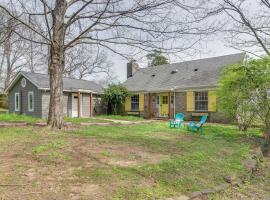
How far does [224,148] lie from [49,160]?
17.5 feet

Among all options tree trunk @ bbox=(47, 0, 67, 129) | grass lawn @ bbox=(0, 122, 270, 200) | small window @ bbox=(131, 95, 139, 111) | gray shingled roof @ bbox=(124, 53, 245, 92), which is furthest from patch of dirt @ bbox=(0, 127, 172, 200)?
small window @ bbox=(131, 95, 139, 111)

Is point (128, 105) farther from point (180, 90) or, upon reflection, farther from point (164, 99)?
point (180, 90)

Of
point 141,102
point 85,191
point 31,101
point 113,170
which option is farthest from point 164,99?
point 85,191

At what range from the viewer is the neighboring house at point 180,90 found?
18.5 metres

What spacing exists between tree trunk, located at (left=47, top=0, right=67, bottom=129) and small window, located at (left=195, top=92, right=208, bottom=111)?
1152 cm

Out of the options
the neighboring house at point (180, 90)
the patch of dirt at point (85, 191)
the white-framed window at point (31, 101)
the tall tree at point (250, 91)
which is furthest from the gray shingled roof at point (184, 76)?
the patch of dirt at point (85, 191)

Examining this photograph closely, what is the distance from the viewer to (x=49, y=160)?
5.08 m

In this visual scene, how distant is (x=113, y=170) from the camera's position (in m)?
4.73

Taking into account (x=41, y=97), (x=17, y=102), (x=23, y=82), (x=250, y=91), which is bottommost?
(x=17, y=102)

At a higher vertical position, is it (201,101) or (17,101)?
(17,101)

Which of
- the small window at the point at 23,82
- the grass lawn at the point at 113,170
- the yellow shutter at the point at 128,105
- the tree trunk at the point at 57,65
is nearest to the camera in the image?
the grass lawn at the point at 113,170

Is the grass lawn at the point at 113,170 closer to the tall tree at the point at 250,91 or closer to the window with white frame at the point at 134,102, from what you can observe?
the tall tree at the point at 250,91

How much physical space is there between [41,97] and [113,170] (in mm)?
15835

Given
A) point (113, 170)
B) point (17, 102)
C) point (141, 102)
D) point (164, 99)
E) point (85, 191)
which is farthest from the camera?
point (141, 102)
